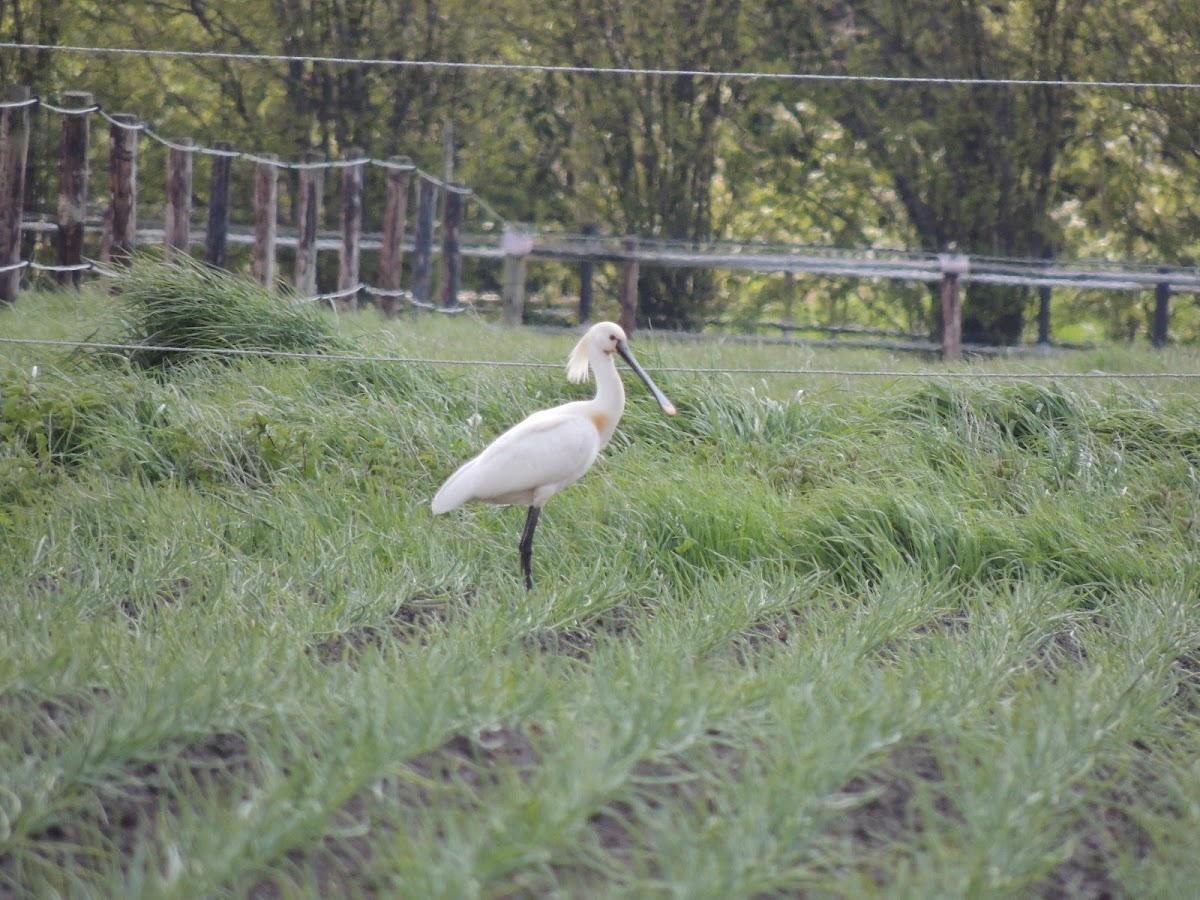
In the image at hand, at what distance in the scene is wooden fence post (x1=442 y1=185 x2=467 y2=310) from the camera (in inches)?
527

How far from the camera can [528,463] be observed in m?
5.02

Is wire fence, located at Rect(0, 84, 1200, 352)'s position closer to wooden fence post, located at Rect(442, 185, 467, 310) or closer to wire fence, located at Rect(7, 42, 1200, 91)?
wooden fence post, located at Rect(442, 185, 467, 310)

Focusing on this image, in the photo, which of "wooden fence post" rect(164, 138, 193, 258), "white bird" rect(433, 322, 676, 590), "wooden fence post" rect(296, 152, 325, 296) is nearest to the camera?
"white bird" rect(433, 322, 676, 590)

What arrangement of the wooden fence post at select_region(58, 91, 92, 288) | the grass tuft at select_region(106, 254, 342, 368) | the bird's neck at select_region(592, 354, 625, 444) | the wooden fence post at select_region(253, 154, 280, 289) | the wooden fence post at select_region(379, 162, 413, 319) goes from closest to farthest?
the bird's neck at select_region(592, 354, 625, 444), the grass tuft at select_region(106, 254, 342, 368), the wooden fence post at select_region(58, 91, 92, 288), the wooden fence post at select_region(253, 154, 280, 289), the wooden fence post at select_region(379, 162, 413, 319)

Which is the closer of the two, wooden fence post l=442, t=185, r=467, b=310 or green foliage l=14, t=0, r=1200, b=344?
wooden fence post l=442, t=185, r=467, b=310

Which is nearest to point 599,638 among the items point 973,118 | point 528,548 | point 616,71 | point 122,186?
point 528,548

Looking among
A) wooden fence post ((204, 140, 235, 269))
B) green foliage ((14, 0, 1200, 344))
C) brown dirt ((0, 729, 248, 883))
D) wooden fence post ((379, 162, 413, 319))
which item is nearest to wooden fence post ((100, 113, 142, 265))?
wooden fence post ((204, 140, 235, 269))

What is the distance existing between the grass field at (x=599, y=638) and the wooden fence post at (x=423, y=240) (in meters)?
4.74

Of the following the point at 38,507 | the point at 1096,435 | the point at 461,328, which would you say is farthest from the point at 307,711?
the point at 461,328

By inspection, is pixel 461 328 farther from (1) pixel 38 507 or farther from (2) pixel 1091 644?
(2) pixel 1091 644

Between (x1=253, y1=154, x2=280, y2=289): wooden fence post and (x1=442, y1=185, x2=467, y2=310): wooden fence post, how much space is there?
2930 mm

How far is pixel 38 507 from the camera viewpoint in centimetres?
571

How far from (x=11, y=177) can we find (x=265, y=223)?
161cm

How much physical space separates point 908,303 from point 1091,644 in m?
10.2
